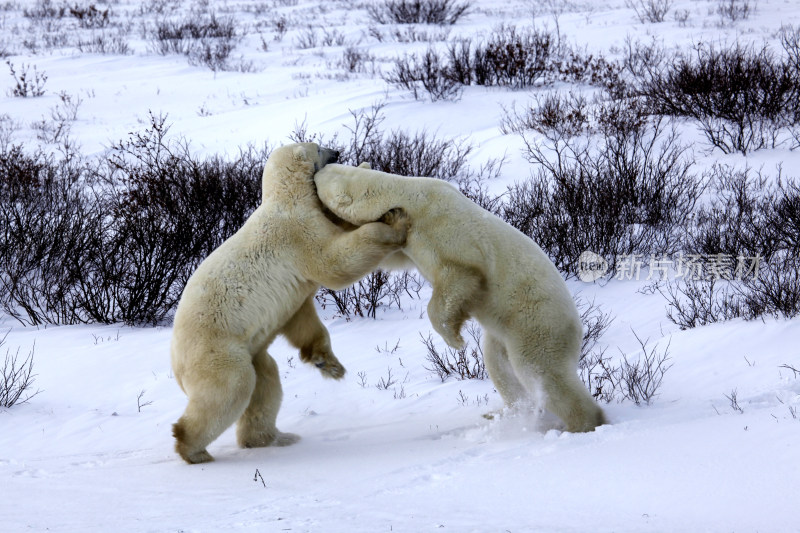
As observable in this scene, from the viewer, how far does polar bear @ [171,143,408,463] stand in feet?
12.0

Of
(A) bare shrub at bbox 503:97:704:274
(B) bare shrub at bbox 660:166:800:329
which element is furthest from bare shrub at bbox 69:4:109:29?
(B) bare shrub at bbox 660:166:800:329

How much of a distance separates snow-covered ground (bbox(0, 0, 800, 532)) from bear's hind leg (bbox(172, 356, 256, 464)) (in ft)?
0.48

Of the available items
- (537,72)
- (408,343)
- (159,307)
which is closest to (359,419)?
(408,343)

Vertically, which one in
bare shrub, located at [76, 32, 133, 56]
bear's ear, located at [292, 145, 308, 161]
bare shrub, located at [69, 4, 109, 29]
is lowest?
bear's ear, located at [292, 145, 308, 161]

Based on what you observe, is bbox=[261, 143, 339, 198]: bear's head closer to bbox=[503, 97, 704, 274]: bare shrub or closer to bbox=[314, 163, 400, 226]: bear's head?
bbox=[314, 163, 400, 226]: bear's head

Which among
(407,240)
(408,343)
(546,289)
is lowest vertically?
(408,343)

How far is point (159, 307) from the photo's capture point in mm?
6668

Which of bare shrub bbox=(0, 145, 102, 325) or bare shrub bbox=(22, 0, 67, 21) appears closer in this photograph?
bare shrub bbox=(0, 145, 102, 325)

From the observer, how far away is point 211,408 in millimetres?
3641

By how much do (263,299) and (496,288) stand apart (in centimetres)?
116

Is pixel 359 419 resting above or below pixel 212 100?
below

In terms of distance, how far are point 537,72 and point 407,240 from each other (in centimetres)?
977

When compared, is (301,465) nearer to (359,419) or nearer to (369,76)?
(359,419)

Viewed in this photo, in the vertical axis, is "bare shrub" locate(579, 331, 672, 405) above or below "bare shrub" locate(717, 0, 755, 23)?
below
